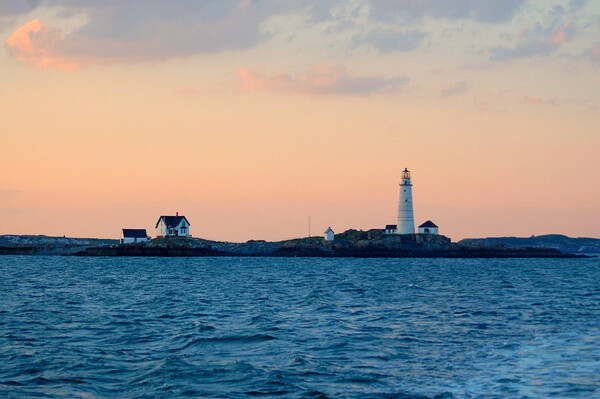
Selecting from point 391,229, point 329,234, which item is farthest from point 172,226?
point 391,229

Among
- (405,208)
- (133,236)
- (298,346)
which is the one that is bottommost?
(298,346)

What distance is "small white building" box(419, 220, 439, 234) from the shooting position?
142625 mm

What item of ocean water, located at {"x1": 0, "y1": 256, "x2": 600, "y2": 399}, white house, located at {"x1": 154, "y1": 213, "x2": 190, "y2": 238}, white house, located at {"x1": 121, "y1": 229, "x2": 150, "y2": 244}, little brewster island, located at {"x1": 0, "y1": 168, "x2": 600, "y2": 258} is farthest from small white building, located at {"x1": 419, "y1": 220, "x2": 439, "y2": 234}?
ocean water, located at {"x1": 0, "y1": 256, "x2": 600, "y2": 399}

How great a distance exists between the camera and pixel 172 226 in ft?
479

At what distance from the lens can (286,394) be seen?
18.7m

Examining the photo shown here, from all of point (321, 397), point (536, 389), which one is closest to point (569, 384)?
point (536, 389)

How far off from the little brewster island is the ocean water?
289 feet

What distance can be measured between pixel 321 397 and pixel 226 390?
262 centimetres

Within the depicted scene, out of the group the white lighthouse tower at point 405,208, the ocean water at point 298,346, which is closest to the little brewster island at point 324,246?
the white lighthouse tower at point 405,208

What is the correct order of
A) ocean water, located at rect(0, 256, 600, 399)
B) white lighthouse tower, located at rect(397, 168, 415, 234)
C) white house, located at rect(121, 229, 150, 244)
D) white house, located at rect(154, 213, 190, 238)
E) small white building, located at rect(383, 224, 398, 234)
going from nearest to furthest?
ocean water, located at rect(0, 256, 600, 399) → white lighthouse tower, located at rect(397, 168, 415, 234) → small white building, located at rect(383, 224, 398, 234) → white house, located at rect(154, 213, 190, 238) → white house, located at rect(121, 229, 150, 244)

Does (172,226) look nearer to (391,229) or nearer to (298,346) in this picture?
(391,229)

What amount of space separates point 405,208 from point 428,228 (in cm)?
1117

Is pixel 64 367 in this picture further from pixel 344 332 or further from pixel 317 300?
pixel 317 300

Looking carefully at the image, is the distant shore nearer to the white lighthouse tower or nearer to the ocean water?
the white lighthouse tower
